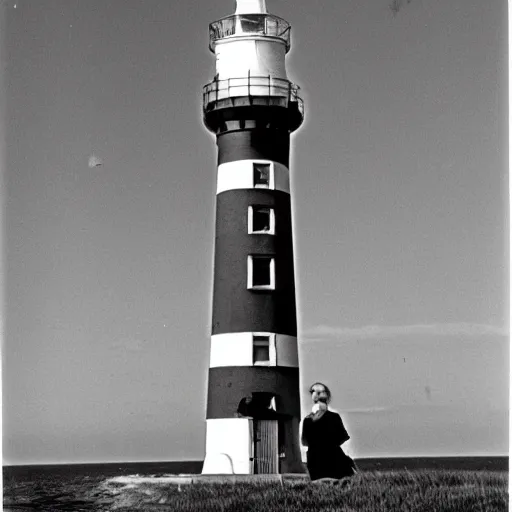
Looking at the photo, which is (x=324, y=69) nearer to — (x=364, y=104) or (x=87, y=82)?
(x=364, y=104)

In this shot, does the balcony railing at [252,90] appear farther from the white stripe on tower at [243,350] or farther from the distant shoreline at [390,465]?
the distant shoreline at [390,465]

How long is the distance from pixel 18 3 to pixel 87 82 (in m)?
1.16

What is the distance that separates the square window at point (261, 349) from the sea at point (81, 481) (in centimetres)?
220

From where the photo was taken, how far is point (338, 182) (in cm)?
1357

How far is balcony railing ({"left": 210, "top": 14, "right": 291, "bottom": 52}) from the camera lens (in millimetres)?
14244

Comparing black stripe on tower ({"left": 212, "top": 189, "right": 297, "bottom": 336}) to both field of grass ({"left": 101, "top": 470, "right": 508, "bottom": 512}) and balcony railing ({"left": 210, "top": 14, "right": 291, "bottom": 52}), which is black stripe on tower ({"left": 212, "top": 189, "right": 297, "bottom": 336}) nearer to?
balcony railing ({"left": 210, "top": 14, "right": 291, "bottom": 52})

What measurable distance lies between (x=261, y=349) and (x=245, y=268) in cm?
107

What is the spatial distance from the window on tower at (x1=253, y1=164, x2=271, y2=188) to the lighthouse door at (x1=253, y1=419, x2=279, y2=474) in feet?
10.1

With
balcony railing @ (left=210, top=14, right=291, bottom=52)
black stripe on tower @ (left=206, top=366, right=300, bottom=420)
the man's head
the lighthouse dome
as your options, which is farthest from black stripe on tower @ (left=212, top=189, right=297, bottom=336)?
the man's head

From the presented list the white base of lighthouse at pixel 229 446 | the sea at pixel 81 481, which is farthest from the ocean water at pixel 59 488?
the white base of lighthouse at pixel 229 446

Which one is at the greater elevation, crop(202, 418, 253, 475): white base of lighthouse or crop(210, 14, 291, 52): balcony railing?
crop(210, 14, 291, 52): balcony railing

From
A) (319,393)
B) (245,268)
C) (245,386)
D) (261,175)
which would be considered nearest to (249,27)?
(261,175)

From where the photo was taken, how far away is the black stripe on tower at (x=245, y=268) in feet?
48.3

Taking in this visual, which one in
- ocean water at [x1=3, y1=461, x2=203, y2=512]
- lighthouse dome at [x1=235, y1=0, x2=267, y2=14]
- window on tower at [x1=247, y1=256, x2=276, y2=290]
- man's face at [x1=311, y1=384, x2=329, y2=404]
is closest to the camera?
man's face at [x1=311, y1=384, x2=329, y2=404]
